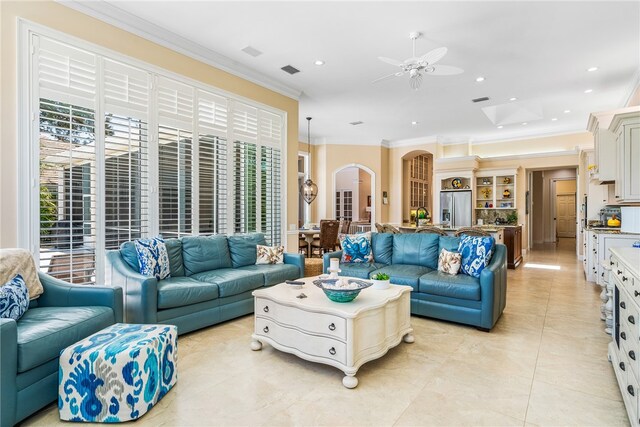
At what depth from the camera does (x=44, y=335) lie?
2.08m

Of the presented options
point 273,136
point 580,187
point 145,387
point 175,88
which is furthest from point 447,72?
point 580,187

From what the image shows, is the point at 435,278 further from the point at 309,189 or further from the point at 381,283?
the point at 309,189

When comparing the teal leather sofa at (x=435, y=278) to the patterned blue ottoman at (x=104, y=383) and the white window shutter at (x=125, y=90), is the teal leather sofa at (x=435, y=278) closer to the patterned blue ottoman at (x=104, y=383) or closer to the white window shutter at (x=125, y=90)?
the patterned blue ottoman at (x=104, y=383)

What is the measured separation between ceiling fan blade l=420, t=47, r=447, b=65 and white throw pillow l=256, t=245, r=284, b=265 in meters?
2.90

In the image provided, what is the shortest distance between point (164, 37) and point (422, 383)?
440cm

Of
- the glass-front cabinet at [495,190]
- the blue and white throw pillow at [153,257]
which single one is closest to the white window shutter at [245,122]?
the blue and white throw pillow at [153,257]

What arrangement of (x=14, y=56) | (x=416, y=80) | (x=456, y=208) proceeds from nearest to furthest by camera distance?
(x=14, y=56), (x=416, y=80), (x=456, y=208)

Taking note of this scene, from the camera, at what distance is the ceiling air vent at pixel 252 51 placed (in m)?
4.31

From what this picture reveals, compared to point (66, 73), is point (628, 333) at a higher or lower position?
lower

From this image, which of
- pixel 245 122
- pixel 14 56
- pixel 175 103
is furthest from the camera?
pixel 245 122

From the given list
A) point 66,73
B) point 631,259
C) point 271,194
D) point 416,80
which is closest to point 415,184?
point 416,80

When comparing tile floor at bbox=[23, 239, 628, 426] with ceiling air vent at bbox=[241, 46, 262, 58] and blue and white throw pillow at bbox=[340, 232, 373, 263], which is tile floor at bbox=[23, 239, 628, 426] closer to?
blue and white throw pillow at bbox=[340, 232, 373, 263]

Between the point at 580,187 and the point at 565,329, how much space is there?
6394 mm

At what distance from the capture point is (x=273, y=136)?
217 inches
